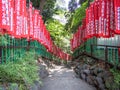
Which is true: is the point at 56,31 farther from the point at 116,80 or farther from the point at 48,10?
the point at 116,80

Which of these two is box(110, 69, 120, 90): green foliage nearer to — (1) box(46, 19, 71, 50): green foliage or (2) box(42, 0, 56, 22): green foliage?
(2) box(42, 0, 56, 22): green foliage

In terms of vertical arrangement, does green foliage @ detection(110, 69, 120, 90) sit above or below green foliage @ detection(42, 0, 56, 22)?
below

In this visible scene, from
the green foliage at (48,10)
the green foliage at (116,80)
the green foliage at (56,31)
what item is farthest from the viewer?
the green foliage at (56,31)

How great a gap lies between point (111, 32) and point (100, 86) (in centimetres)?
248

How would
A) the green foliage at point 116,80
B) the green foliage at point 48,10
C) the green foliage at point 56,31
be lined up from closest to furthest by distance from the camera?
the green foliage at point 116,80
the green foliage at point 48,10
the green foliage at point 56,31

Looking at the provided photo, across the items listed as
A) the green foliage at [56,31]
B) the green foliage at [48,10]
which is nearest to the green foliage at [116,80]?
the green foliage at [48,10]

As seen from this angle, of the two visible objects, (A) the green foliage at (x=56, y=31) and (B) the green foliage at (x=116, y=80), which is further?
(A) the green foliage at (x=56, y=31)

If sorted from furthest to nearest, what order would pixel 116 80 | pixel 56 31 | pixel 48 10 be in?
1. pixel 56 31
2. pixel 48 10
3. pixel 116 80

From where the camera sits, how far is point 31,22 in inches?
504

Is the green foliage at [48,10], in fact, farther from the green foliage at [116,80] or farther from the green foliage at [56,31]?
the green foliage at [116,80]

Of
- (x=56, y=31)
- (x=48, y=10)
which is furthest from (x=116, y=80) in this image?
(x=56, y=31)

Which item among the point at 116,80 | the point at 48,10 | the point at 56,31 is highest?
the point at 48,10

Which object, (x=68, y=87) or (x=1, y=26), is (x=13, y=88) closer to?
(x=1, y=26)

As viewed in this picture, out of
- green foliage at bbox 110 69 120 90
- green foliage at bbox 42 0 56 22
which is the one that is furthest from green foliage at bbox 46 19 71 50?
green foliage at bbox 110 69 120 90
